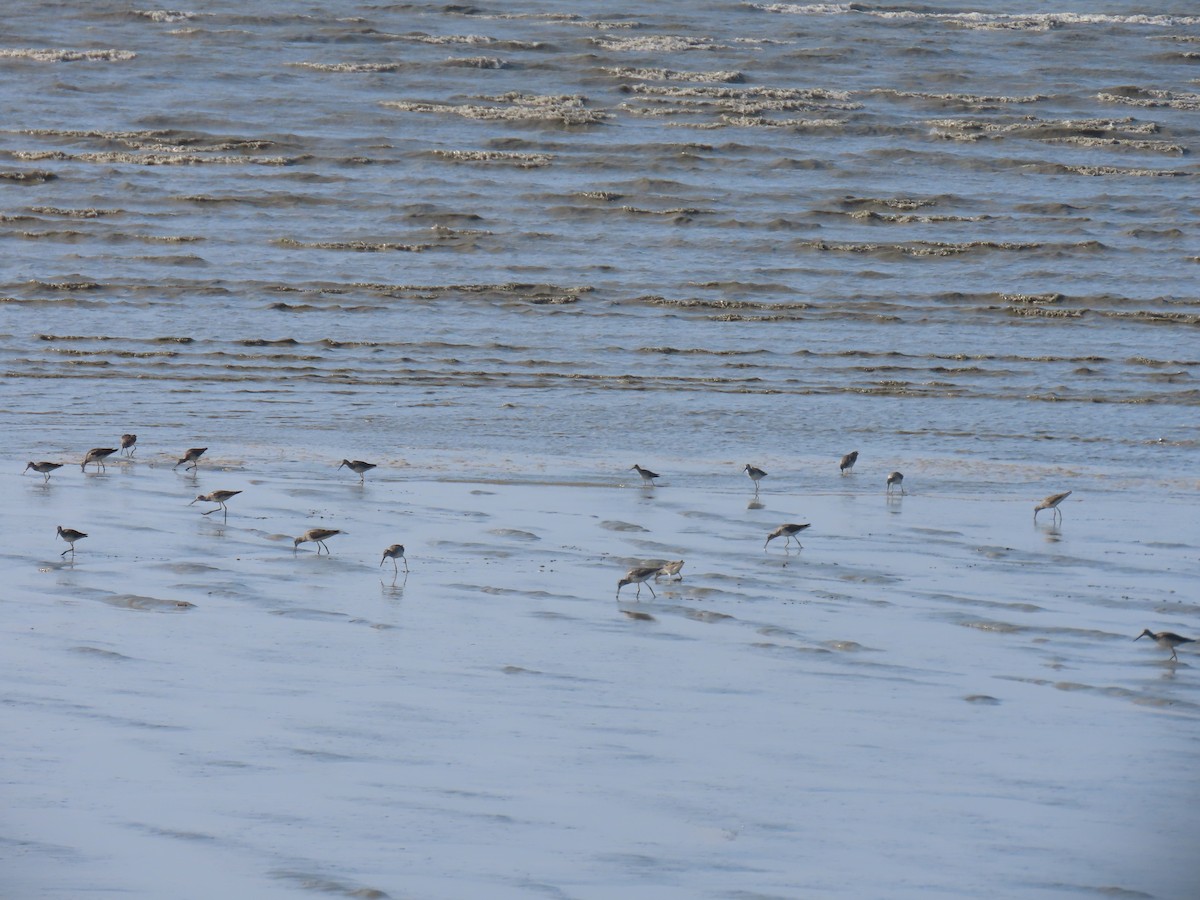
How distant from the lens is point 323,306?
73.3ft

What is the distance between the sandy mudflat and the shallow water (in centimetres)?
3

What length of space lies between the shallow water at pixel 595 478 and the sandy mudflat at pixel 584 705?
3 cm

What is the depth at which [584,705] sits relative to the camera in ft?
25.4

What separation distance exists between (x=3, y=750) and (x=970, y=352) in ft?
51.4

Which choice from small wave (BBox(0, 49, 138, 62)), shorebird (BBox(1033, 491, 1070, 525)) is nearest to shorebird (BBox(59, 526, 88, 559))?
shorebird (BBox(1033, 491, 1070, 525))

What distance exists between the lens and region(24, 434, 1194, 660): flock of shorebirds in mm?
9805

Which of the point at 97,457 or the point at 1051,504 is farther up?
the point at 1051,504

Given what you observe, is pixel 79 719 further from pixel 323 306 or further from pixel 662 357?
pixel 323 306

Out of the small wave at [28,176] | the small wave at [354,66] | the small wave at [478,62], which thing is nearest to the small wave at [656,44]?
the small wave at [478,62]

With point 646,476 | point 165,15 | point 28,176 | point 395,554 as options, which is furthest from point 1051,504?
point 165,15

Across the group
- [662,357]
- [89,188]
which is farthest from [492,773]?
[89,188]

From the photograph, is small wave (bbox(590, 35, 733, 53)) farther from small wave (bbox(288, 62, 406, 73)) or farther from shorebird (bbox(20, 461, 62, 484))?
shorebird (bbox(20, 461, 62, 484))

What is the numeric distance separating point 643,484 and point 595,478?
0.46 metres

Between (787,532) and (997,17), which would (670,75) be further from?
(787,532)
